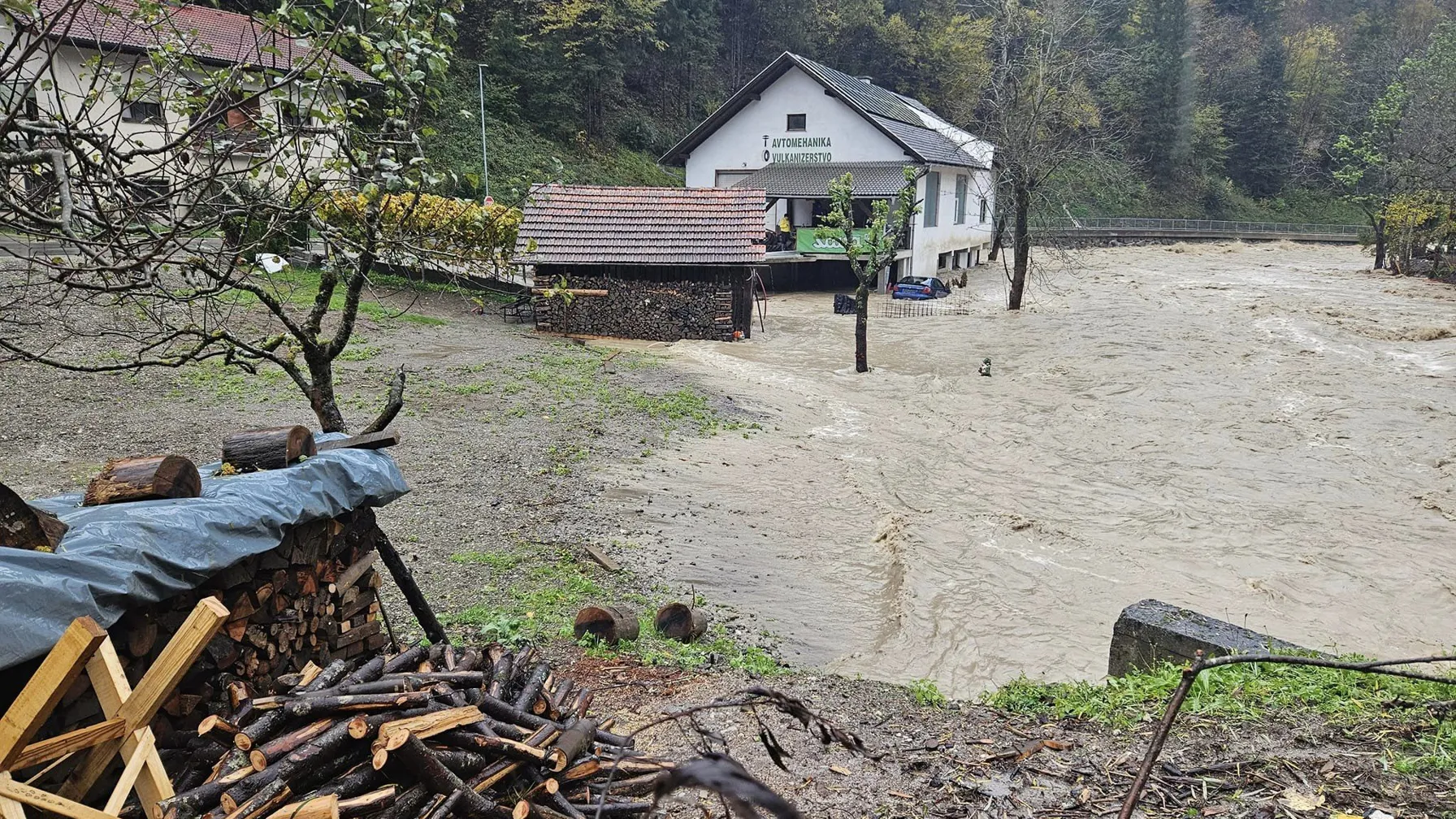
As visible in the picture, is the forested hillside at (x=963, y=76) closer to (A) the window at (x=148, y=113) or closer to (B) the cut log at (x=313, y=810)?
(A) the window at (x=148, y=113)

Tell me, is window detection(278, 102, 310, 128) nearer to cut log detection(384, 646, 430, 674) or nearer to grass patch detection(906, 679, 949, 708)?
cut log detection(384, 646, 430, 674)

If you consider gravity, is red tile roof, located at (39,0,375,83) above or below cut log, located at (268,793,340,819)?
above

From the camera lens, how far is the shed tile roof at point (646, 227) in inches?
910

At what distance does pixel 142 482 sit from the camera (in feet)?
15.8

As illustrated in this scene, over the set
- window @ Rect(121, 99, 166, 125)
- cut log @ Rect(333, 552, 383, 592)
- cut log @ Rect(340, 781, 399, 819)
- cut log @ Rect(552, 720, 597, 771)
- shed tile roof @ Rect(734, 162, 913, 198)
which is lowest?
cut log @ Rect(552, 720, 597, 771)

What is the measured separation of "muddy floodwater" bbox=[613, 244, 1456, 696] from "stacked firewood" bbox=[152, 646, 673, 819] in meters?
3.82

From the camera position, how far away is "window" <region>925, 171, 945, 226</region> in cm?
3462

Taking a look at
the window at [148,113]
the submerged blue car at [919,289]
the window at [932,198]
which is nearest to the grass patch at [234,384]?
the window at [148,113]

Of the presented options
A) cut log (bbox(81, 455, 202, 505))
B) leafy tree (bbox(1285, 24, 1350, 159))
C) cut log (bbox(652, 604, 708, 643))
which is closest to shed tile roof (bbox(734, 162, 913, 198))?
cut log (bbox(652, 604, 708, 643))

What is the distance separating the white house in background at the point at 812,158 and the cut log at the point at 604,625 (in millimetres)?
25853

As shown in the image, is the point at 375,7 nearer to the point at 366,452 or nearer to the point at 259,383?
the point at 366,452

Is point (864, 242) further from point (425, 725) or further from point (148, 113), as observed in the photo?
point (425, 725)

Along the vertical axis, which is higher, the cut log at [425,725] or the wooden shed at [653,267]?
the wooden shed at [653,267]

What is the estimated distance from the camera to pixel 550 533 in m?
10.4
